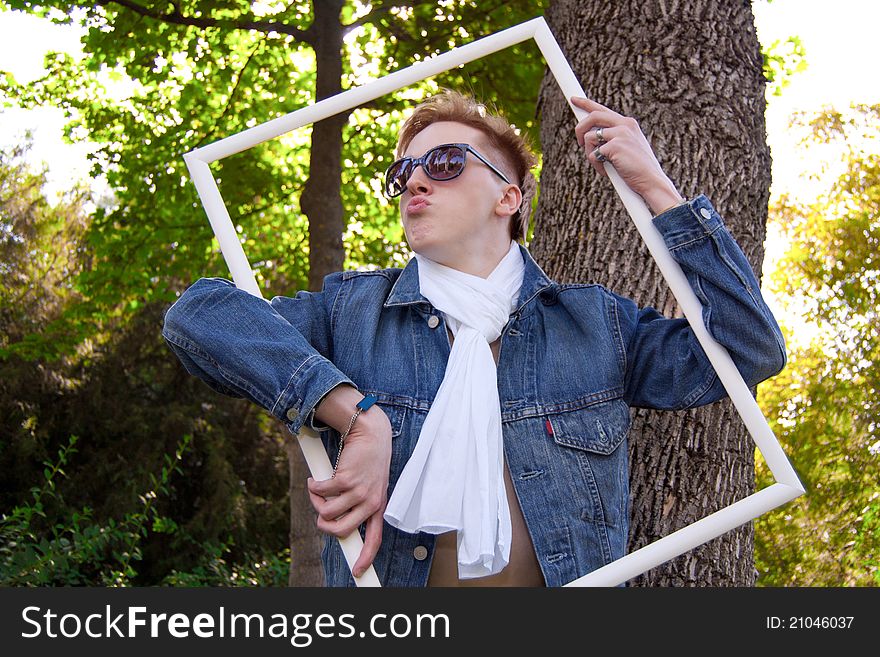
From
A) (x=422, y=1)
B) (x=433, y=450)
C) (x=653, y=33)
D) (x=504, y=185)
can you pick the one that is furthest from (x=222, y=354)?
(x=422, y=1)

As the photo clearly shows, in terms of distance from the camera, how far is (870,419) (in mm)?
8047

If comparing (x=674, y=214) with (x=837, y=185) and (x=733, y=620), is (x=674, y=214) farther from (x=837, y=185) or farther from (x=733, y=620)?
(x=837, y=185)

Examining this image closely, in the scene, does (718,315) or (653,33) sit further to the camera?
(653,33)

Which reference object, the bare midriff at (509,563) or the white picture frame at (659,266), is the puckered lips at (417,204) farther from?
the bare midriff at (509,563)

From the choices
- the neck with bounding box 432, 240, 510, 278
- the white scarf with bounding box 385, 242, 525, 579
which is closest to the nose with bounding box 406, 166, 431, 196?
the neck with bounding box 432, 240, 510, 278

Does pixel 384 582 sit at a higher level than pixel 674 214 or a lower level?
lower

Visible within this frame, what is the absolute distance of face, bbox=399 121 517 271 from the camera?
2252mm

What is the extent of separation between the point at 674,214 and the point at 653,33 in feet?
5.38

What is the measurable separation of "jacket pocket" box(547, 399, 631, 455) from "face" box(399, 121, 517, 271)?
1.54 ft

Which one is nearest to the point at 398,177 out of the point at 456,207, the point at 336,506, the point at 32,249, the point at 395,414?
the point at 456,207

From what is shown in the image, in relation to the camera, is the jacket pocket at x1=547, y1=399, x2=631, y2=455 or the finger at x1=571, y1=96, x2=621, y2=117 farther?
the finger at x1=571, y1=96, x2=621, y2=117

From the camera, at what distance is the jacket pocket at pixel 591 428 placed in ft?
7.14

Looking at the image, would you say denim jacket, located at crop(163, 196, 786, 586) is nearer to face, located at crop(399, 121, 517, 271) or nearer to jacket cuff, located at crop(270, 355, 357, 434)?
jacket cuff, located at crop(270, 355, 357, 434)

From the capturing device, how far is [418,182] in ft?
7.50
